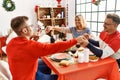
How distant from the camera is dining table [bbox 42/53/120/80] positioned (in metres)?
1.62

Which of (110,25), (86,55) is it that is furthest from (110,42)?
(86,55)

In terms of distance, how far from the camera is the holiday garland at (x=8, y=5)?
4.27m

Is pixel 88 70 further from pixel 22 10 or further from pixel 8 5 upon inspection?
pixel 22 10

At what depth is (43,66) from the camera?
2295 mm

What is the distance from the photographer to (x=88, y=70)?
173cm

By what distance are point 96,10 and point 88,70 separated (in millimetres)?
2543

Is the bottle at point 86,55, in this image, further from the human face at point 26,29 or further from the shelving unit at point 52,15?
the shelving unit at point 52,15

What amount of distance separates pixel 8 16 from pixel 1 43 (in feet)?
2.99

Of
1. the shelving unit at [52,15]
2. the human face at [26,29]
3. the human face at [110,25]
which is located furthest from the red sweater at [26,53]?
the shelving unit at [52,15]

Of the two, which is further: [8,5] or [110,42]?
[8,5]

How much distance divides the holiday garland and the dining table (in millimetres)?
2889

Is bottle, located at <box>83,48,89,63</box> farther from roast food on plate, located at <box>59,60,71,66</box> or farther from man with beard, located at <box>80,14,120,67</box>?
roast food on plate, located at <box>59,60,71,66</box>

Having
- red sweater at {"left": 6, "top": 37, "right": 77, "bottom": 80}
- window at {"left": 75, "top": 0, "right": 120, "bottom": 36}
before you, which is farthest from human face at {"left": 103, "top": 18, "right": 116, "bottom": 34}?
window at {"left": 75, "top": 0, "right": 120, "bottom": 36}

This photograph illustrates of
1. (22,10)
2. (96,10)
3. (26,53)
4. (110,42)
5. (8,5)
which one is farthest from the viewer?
(22,10)
